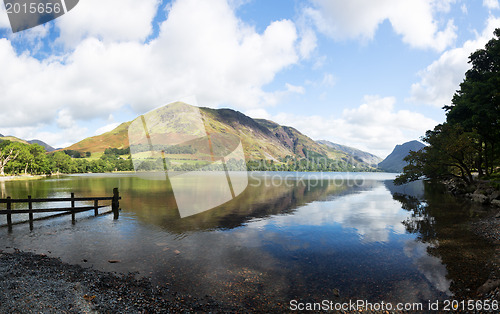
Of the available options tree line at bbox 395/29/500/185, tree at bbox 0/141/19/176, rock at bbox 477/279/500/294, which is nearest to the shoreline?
rock at bbox 477/279/500/294

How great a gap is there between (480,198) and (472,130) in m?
13.0

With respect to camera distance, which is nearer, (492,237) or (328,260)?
(328,260)

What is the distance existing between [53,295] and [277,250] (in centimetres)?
1242

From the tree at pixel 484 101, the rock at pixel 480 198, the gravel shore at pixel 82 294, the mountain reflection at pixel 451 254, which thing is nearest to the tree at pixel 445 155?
the tree at pixel 484 101

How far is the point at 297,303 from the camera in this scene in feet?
32.6

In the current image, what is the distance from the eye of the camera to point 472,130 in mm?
39594

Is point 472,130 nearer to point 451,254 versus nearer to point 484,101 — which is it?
point 484,101

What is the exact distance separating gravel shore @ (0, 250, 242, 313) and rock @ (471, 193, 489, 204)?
131 feet

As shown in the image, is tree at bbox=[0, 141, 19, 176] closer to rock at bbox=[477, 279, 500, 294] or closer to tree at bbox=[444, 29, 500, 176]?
rock at bbox=[477, 279, 500, 294]

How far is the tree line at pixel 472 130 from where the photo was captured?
113 ft

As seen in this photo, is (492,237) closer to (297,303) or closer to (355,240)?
(355,240)

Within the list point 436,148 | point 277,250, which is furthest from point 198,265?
point 436,148

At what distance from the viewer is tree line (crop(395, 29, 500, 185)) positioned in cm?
3456

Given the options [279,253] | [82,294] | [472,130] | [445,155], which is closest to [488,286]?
[279,253]
